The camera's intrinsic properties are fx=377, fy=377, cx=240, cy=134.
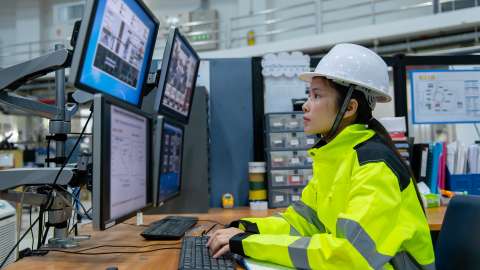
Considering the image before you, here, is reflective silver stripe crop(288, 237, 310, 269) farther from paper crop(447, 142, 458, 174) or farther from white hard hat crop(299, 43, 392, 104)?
paper crop(447, 142, 458, 174)

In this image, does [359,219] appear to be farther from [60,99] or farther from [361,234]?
[60,99]

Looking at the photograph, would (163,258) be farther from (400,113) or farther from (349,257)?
(400,113)

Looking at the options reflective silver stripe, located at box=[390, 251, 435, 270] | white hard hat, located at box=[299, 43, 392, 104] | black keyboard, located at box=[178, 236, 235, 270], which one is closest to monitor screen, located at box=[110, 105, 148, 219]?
black keyboard, located at box=[178, 236, 235, 270]

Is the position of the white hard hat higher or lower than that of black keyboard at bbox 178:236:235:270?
higher

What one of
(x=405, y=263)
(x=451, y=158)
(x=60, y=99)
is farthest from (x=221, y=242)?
(x=451, y=158)

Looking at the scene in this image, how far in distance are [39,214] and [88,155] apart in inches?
12.9

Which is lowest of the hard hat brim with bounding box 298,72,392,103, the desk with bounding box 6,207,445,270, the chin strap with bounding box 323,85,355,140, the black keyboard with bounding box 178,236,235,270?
the desk with bounding box 6,207,445,270

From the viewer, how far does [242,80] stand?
231cm

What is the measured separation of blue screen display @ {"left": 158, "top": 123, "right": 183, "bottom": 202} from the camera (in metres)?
1.47

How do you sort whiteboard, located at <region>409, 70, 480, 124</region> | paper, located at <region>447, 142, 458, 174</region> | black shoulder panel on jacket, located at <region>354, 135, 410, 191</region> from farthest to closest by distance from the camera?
whiteboard, located at <region>409, 70, 480, 124</region> < paper, located at <region>447, 142, 458, 174</region> < black shoulder panel on jacket, located at <region>354, 135, 410, 191</region>

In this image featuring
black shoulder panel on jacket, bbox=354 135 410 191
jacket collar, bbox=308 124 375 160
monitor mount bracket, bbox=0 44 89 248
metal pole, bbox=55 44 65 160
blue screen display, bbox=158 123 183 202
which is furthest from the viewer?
blue screen display, bbox=158 123 183 202

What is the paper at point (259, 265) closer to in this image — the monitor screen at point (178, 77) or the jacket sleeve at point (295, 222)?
the jacket sleeve at point (295, 222)

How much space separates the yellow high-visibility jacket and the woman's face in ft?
0.24

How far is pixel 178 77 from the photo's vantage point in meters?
1.68
